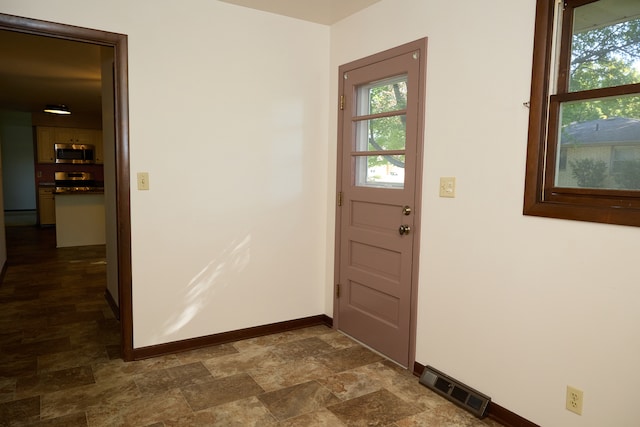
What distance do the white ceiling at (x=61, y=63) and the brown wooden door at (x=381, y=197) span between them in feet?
1.47

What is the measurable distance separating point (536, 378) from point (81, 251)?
6.60 m

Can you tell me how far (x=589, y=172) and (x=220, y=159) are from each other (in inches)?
88.4

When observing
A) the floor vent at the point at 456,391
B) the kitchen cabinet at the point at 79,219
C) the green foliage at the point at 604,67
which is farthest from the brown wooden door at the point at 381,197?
the kitchen cabinet at the point at 79,219

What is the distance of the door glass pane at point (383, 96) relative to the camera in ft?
9.42

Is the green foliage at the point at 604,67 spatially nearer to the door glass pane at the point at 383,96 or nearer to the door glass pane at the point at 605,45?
the door glass pane at the point at 605,45

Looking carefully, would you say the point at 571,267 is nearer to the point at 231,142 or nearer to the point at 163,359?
the point at 231,142

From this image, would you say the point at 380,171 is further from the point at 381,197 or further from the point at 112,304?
the point at 112,304

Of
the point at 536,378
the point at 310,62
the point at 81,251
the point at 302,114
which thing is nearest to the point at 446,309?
the point at 536,378

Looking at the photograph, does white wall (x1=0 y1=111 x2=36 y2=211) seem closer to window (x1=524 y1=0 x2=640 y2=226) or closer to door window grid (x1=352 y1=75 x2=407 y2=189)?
door window grid (x1=352 y1=75 x2=407 y2=189)

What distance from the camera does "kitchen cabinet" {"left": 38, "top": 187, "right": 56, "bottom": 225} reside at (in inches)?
364

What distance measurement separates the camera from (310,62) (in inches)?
134

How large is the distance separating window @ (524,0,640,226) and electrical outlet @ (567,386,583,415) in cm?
77

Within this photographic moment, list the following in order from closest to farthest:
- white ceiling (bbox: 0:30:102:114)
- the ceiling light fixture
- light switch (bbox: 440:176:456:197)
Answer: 1. light switch (bbox: 440:176:456:197)
2. white ceiling (bbox: 0:30:102:114)
3. the ceiling light fixture

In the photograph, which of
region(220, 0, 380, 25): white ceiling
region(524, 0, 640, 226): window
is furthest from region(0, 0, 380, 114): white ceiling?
region(524, 0, 640, 226): window
